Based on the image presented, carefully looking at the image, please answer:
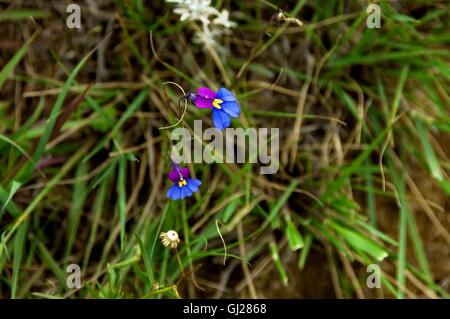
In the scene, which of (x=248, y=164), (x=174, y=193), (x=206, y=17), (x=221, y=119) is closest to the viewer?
(x=221, y=119)

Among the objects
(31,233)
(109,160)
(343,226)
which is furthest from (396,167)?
(31,233)

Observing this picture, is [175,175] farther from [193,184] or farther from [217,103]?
[217,103]

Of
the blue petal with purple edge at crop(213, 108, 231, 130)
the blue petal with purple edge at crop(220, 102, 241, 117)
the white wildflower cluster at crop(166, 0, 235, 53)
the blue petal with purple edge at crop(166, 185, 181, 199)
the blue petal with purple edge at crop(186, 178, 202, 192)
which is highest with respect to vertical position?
the white wildflower cluster at crop(166, 0, 235, 53)

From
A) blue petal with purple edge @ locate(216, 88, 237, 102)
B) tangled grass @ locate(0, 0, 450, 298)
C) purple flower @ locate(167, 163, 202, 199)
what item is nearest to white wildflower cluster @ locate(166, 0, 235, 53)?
tangled grass @ locate(0, 0, 450, 298)

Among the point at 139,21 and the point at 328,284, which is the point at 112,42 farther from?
the point at 328,284

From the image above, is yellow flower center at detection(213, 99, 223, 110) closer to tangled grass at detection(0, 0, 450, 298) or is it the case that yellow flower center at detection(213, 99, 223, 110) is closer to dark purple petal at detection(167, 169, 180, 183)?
dark purple petal at detection(167, 169, 180, 183)

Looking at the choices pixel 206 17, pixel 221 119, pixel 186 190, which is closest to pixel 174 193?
pixel 186 190
